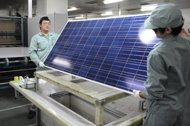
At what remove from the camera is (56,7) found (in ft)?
16.8

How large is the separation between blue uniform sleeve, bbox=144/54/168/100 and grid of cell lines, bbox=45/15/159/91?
5.0 inches

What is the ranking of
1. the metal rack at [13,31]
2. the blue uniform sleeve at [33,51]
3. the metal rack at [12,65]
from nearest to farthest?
the blue uniform sleeve at [33,51] < the metal rack at [12,65] < the metal rack at [13,31]

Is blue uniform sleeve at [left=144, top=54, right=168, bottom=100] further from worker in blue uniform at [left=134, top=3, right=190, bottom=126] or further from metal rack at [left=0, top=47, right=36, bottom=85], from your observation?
metal rack at [left=0, top=47, right=36, bottom=85]

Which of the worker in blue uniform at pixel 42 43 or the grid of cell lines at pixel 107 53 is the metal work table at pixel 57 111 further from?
the worker in blue uniform at pixel 42 43

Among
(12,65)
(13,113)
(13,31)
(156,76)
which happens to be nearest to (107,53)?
(156,76)

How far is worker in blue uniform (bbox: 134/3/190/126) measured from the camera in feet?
3.78

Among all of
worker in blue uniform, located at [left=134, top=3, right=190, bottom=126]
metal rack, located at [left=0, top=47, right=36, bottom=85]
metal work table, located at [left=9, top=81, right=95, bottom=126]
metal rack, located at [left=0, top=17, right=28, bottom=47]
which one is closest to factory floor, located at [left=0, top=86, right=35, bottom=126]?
metal rack, located at [left=0, top=47, right=36, bottom=85]

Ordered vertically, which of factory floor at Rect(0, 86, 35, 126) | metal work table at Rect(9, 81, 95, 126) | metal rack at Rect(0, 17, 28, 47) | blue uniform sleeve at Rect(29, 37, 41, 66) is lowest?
factory floor at Rect(0, 86, 35, 126)

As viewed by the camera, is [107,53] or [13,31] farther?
[13,31]

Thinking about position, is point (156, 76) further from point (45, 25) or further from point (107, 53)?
point (45, 25)

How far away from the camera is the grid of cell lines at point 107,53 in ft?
4.56

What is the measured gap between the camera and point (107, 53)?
1.62 metres

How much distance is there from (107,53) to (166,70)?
56cm

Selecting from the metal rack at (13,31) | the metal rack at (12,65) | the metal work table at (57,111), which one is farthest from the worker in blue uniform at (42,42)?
the metal rack at (13,31)
